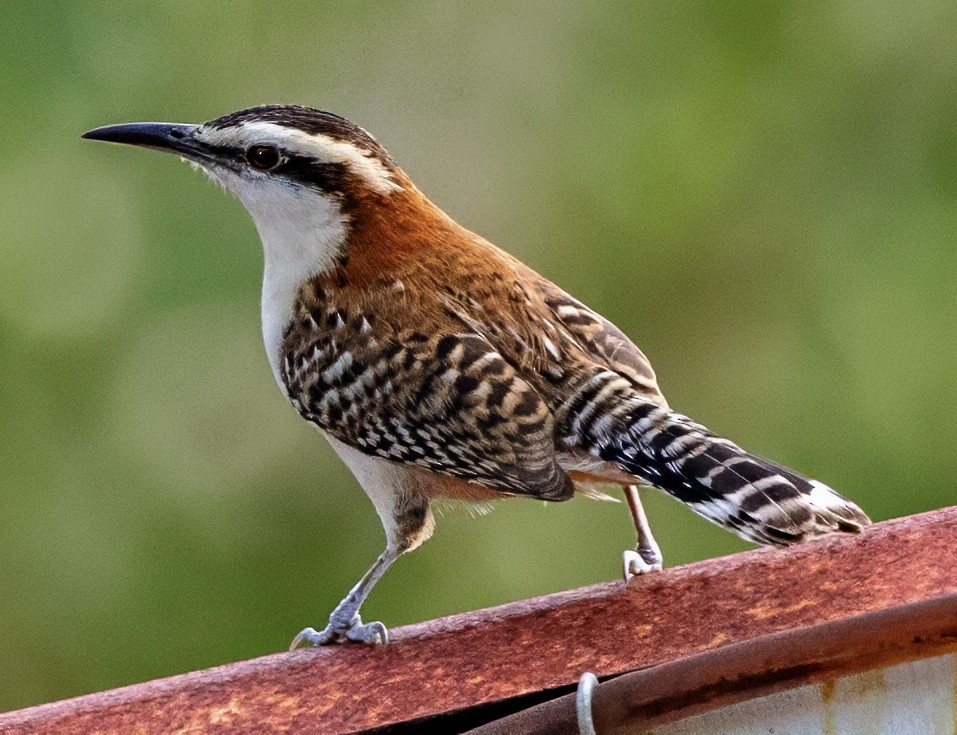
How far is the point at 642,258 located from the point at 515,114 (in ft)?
2.39

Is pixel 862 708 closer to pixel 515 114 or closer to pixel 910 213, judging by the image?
pixel 910 213

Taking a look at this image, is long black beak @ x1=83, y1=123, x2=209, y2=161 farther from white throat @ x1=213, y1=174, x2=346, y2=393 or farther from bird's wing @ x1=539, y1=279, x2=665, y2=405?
bird's wing @ x1=539, y1=279, x2=665, y2=405

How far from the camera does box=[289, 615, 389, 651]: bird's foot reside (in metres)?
2.86

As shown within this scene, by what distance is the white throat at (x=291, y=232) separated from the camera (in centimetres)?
346

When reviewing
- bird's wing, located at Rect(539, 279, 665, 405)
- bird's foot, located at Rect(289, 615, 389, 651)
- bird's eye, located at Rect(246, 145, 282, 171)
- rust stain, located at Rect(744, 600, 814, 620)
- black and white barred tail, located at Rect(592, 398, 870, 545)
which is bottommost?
bird's foot, located at Rect(289, 615, 389, 651)

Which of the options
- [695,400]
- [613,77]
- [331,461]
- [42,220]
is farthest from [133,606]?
[613,77]

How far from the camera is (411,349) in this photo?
129 inches

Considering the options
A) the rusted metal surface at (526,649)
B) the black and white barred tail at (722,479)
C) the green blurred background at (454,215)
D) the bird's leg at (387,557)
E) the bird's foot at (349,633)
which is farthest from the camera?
the green blurred background at (454,215)

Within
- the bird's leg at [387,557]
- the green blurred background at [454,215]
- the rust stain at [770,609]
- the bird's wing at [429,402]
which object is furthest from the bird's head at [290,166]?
the green blurred background at [454,215]

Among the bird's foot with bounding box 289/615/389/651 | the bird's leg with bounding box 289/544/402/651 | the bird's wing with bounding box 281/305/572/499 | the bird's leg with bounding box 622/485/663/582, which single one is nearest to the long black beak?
the bird's wing with bounding box 281/305/572/499

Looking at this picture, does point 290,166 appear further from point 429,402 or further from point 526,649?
point 526,649

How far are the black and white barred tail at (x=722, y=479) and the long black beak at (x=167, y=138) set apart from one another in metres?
1.02

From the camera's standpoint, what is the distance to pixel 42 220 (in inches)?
210

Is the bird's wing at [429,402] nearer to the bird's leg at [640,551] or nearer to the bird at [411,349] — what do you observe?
the bird at [411,349]
